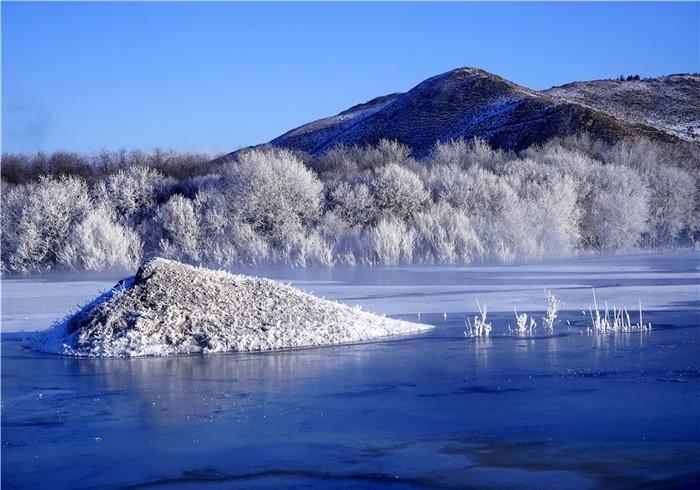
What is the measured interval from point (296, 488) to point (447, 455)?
3.84 feet

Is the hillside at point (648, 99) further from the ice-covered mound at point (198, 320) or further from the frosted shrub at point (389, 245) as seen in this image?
the ice-covered mound at point (198, 320)

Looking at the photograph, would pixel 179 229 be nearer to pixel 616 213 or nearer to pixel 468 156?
pixel 616 213

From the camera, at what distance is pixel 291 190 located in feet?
104

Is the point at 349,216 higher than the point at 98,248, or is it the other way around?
the point at 349,216

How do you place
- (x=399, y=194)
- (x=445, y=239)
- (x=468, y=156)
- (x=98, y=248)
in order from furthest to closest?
(x=468, y=156)
(x=399, y=194)
(x=98, y=248)
(x=445, y=239)

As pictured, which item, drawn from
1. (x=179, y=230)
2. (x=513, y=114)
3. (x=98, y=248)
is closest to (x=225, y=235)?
(x=179, y=230)

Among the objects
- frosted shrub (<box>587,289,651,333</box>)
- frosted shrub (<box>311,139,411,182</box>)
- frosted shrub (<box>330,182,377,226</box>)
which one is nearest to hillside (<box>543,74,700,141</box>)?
frosted shrub (<box>311,139,411,182</box>)

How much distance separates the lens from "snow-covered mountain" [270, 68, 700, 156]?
55969 mm

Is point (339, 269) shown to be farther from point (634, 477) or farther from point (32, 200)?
point (634, 477)

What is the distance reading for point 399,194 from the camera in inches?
1253

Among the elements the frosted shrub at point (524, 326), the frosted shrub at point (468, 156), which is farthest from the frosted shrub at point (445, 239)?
the frosted shrub at point (524, 326)

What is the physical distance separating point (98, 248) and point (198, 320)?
57.5ft

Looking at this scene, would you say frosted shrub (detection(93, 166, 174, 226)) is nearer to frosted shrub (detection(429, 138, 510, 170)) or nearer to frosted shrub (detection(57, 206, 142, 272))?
frosted shrub (detection(57, 206, 142, 272))

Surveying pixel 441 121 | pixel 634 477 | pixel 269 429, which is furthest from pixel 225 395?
pixel 441 121
